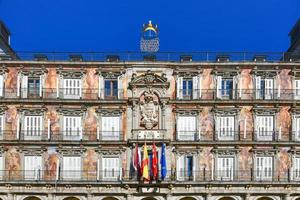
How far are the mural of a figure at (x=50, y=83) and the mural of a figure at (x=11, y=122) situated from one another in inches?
141

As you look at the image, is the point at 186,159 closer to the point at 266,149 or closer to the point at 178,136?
the point at 178,136

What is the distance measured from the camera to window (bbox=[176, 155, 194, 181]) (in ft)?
258

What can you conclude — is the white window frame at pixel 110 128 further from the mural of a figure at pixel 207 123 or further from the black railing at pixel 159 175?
the mural of a figure at pixel 207 123

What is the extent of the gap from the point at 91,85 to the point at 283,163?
20315mm

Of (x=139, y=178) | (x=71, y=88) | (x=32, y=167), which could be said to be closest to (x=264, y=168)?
(x=139, y=178)

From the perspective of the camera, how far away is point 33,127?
79812 mm

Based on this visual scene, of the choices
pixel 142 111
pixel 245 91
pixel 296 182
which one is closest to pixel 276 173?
pixel 296 182

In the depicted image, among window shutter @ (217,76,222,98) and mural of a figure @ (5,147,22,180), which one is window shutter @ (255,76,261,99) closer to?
window shutter @ (217,76,222,98)

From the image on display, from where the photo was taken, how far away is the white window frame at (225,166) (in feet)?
258

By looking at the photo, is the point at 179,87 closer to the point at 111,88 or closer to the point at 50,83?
the point at 111,88

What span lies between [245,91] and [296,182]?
10.3m

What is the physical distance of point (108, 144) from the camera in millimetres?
79125

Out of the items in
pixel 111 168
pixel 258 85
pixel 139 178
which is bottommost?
pixel 139 178

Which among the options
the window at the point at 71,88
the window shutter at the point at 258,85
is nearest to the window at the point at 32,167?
the window at the point at 71,88
